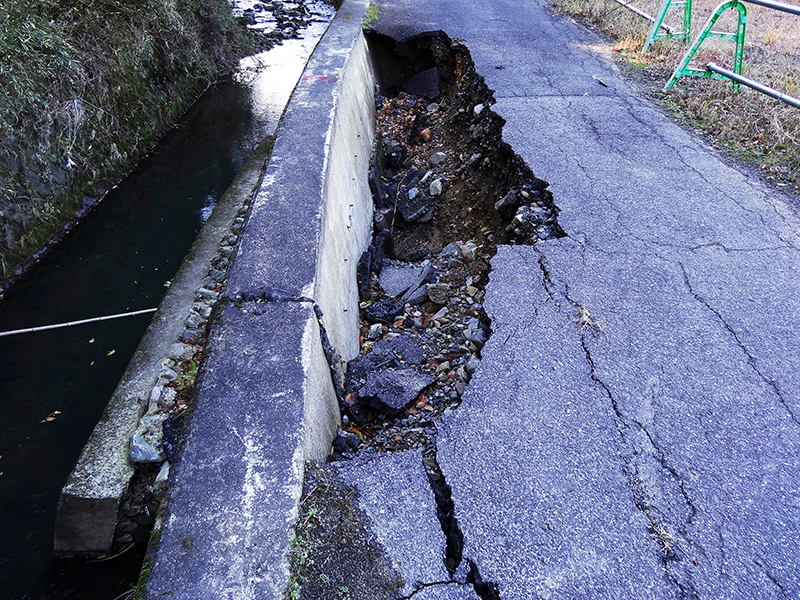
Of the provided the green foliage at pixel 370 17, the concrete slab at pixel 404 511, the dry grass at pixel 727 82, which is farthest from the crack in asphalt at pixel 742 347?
the green foliage at pixel 370 17

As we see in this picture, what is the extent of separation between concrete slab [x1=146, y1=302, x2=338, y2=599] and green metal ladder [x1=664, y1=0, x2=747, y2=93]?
5593mm

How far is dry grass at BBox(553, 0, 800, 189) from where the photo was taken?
4406mm

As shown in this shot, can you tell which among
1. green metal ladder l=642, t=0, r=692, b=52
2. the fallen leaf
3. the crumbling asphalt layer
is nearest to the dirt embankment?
the fallen leaf

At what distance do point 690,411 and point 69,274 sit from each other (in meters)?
5.00

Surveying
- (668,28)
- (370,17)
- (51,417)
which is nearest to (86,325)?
(51,417)

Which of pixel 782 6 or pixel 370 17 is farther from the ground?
pixel 782 6

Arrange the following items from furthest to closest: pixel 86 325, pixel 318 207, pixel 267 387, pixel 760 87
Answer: pixel 760 87 → pixel 86 325 → pixel 318 207 → pixel 267 387

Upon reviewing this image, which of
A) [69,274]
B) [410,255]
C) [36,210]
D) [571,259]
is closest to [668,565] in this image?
[571,259]

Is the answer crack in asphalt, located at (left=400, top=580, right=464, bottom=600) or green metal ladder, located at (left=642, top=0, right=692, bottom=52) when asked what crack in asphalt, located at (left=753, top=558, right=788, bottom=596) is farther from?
green metal ladder, located at (left=642, top=0, right=692, bottom=52)

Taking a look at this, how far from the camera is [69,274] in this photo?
4.39 meters

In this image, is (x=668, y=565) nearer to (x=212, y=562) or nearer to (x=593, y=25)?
(x=212, y=562)

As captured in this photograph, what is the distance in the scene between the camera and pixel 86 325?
156 inches

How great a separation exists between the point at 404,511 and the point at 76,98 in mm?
5500

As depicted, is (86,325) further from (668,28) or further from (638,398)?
(668,28)
